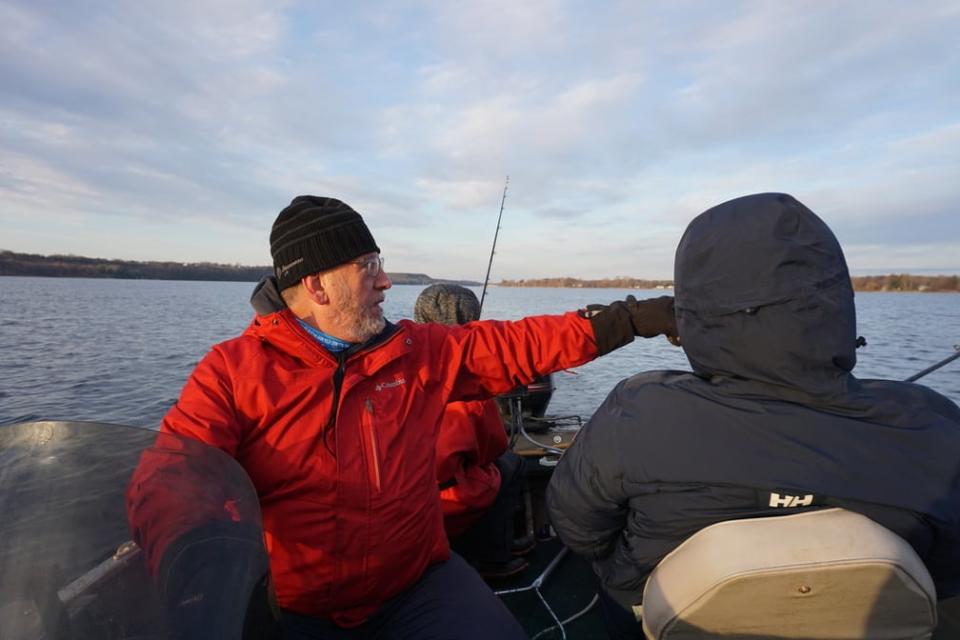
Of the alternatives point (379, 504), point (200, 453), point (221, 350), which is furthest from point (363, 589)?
point (221, 350)

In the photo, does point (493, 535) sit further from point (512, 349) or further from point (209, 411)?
point (209, 411)

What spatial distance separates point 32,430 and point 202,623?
65 centimetres

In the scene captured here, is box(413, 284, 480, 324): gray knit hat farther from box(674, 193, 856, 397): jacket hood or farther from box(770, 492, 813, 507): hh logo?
box(770, 492, 813, 507): hh logo

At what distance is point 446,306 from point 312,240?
1.24 meters

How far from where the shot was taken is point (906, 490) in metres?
1.35

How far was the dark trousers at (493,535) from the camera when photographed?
328 centimetres

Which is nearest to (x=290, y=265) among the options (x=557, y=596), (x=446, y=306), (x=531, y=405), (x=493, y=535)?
(x=446, y=306)

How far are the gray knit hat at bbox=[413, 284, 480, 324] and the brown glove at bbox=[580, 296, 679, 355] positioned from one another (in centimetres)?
103

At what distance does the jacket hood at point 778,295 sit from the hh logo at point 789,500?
0.26m

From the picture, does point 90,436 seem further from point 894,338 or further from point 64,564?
point 894,338

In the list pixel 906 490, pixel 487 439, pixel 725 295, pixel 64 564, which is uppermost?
pixel 725 295

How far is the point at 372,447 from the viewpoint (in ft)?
6.63

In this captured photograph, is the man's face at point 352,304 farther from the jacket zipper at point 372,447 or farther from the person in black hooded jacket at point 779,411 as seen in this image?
the person in black hooded jacket at point 779,411

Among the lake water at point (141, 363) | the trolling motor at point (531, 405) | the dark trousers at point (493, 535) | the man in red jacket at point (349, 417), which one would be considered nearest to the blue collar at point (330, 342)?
the man in red jacket at point (349, 417)
